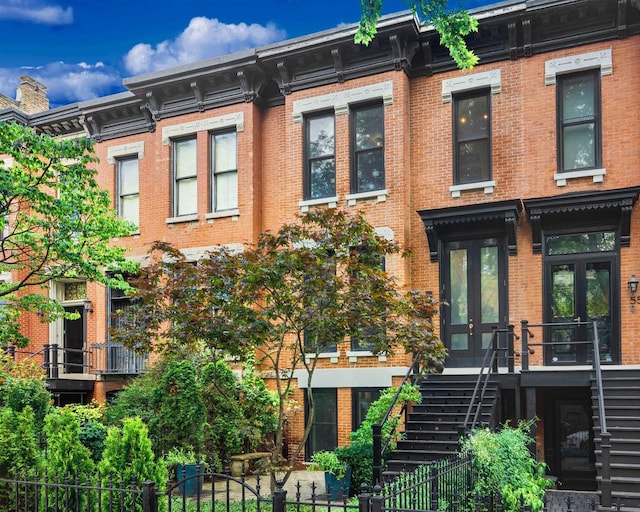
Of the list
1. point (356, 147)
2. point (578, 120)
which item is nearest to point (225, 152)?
point (356, 147)

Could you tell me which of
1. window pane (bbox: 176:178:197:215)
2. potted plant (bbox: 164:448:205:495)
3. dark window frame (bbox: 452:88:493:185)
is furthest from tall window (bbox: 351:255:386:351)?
window pane (bbox: 176:178:197:215)

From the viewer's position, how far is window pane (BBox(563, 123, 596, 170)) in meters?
14.9

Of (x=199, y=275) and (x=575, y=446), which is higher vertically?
(x=199, y=275)

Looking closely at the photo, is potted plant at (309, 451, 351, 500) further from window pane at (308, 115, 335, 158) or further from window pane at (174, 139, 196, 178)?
window pane at (174, 139, 196, 178)

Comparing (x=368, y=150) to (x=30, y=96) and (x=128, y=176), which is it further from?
(x=30, y=96)

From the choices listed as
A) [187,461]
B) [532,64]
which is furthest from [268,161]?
[187,461]

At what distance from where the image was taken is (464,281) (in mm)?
15805

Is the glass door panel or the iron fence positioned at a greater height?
the glass door panel

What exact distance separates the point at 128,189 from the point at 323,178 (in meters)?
6.48

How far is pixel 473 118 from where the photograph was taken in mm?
16031

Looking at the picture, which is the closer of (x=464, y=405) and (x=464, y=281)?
(x=464, y=405)

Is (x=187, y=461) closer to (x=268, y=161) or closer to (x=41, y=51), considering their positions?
(x=268, y=161)

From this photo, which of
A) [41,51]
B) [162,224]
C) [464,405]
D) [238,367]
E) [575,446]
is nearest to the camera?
[464,405]

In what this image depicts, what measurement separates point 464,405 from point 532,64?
7774 millimetres
